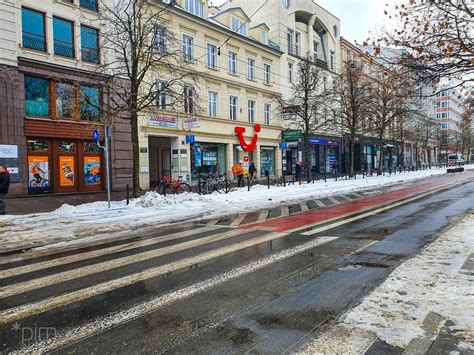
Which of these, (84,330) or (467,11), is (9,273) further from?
(467,11)

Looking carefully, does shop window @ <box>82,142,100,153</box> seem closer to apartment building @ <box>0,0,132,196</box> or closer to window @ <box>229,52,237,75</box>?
apartment building @ <box>0,0,132,196</box>

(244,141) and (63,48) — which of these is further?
(244,141)

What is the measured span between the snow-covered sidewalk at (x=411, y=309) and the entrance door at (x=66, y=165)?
711 inches

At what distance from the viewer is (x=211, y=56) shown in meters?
28.0

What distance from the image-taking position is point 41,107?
1870 centimetres

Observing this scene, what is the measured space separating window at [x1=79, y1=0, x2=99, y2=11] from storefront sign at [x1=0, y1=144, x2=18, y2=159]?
8.84 metres

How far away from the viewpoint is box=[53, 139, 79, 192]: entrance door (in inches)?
760

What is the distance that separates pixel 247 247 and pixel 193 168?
1976 cm

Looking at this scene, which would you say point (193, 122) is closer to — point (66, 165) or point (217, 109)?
point (217, 109)

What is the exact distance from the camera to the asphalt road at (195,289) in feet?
11.3

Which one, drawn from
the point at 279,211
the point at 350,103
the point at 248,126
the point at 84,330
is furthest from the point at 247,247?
the point at 350,103

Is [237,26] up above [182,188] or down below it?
above

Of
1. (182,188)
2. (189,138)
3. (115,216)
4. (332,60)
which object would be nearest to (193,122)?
(189,138)

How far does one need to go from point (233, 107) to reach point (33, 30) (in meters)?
15.3
